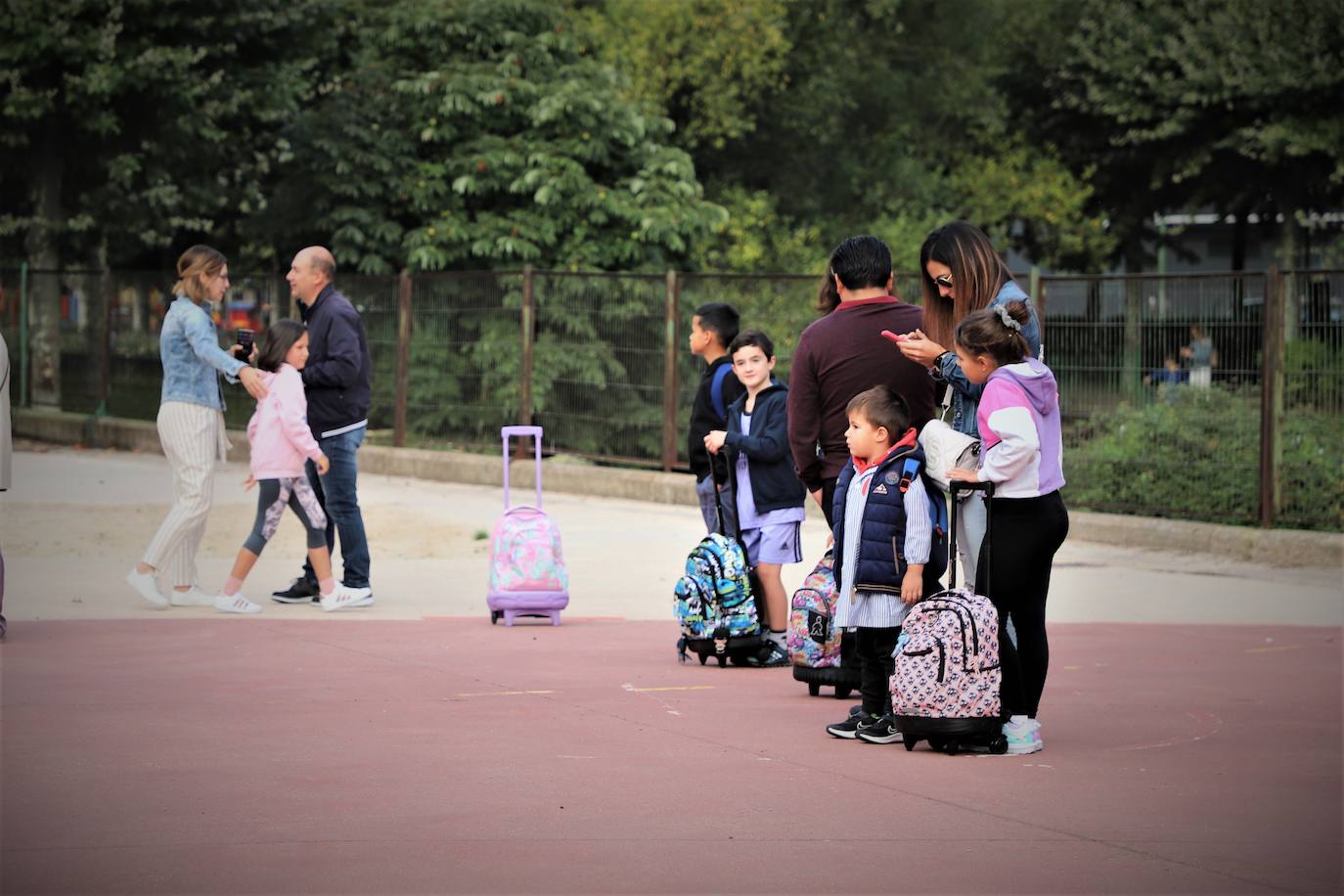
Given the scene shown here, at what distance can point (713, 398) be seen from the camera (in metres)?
8.77

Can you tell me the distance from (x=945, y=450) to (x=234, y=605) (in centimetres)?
480

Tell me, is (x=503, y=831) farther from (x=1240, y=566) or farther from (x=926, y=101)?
(x=926, y=101)

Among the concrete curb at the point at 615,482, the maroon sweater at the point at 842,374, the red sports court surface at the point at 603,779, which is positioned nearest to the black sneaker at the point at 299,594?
the red sports court surface at the point at 603,779

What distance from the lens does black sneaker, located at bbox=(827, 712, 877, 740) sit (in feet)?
22.1

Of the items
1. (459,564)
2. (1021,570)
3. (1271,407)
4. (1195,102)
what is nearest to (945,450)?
(1021,570)

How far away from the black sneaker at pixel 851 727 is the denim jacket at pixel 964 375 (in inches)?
43.6

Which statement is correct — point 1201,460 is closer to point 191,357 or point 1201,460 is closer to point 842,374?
point 842,374

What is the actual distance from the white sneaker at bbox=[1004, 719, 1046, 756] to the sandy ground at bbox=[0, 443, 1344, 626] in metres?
3.88

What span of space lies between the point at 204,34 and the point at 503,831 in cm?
2337

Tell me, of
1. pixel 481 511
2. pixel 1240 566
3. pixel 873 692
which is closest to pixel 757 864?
pixel 873 692

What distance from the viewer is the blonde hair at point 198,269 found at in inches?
388

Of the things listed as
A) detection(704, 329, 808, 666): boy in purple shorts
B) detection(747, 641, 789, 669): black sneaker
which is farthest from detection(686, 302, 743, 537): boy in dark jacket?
detection(747, 641, 789, 669): black sneaker

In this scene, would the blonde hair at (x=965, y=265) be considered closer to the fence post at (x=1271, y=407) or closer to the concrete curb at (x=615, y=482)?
the concrete curb at (x=615, y=482)

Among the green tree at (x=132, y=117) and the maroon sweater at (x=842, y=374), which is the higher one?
the green tree at (x=132, y=117)
